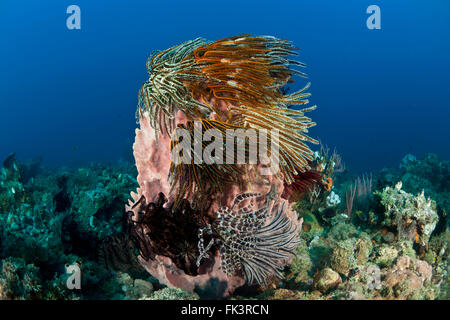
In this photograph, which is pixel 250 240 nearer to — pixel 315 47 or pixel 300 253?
pixel 300 253

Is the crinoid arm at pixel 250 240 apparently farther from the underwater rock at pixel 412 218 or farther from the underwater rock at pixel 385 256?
the underwater rock at pixel 412 218

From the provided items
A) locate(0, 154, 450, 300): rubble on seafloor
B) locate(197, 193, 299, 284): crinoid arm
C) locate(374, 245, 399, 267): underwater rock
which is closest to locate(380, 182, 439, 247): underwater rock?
locate(0, 154, 450, 300): rubble on seafloor

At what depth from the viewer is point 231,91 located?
3271 millimetres

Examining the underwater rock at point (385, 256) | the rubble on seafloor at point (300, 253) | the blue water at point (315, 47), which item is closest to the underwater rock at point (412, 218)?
the rubble on seafloor at point (300, 253)

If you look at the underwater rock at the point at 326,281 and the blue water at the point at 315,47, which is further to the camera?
the blue water at the point at 315,47

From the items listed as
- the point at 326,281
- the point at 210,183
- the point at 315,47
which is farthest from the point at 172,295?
the point at 315,47

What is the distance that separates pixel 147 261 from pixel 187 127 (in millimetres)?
2092

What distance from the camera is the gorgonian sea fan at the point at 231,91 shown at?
10.5 feet

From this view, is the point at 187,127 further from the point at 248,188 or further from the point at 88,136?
the point at 88,136

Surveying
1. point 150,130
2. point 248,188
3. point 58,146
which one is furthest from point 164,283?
point 58,146

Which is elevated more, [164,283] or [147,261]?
[147,261]

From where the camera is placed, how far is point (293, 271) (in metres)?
4.14

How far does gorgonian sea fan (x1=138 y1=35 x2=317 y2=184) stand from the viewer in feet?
10.5

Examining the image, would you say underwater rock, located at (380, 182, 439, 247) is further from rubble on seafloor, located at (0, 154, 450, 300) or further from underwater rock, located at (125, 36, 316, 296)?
underwater rock, located at (125, 36, 316, 296)
